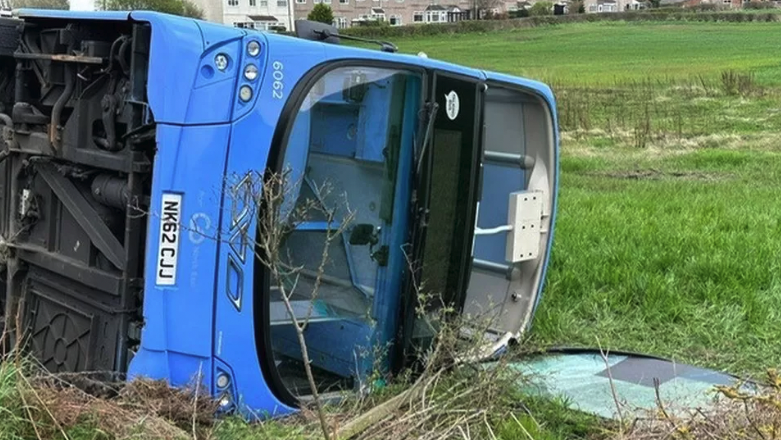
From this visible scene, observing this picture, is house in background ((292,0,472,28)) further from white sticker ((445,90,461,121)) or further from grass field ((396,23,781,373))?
white sticker ((445,90,461,121))

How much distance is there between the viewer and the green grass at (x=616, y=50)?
36.8m

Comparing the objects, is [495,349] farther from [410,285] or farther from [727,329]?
[727,329]

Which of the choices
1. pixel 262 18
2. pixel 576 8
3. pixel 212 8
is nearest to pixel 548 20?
pixel 576 8

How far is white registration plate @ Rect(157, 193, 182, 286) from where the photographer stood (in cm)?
382

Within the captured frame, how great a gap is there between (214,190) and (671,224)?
230 inches

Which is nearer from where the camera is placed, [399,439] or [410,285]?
[399,439]

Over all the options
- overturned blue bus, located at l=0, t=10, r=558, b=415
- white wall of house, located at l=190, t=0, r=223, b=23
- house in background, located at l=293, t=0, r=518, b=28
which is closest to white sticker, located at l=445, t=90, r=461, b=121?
overturned blue bus, located at l=0, t=10, r=558, b=415

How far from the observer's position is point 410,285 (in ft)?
14.8

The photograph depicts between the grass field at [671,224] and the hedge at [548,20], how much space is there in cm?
3637

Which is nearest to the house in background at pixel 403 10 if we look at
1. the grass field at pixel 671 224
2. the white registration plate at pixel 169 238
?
the grass field at pixel 671 224

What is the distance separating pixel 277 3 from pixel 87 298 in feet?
217

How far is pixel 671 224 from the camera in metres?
8.67

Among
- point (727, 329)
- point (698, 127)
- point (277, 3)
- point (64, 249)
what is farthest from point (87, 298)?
point (277, 3)

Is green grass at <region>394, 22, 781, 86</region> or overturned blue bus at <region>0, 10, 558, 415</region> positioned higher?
green grass at <region>394, 22, 781, 86</region>
